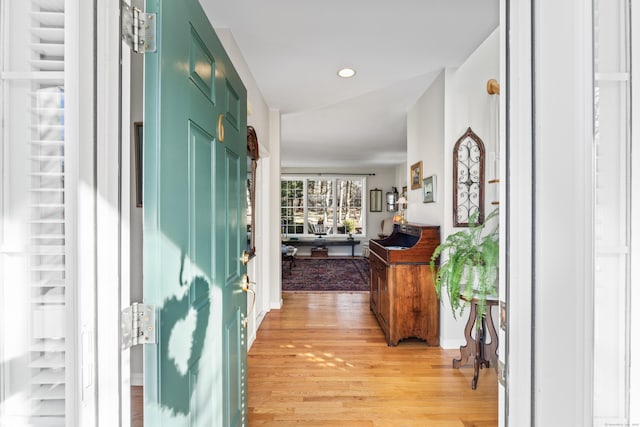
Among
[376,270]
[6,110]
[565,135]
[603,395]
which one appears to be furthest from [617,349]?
[376,270]

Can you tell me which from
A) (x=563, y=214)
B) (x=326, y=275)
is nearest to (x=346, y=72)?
(x=563, y=214)

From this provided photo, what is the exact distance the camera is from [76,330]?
680 millimetres

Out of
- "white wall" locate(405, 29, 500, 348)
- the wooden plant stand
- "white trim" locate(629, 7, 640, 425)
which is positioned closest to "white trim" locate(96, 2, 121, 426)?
"white trim" locate(629, 7, 640, 425)

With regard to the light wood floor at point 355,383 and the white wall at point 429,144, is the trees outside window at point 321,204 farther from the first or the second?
the light wood floor at point 355,383

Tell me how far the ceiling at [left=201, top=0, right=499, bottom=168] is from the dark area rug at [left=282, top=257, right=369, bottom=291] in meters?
2.75

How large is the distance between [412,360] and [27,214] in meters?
2.76

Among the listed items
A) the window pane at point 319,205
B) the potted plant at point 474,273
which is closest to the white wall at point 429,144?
the potted plant at point 474,273

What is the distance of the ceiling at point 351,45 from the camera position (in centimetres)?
207

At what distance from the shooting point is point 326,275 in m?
6.34

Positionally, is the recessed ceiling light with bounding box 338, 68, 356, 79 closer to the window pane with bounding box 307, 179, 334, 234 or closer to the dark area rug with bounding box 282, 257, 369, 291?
the dark area rug with bounding box 282, 257, 369, 291

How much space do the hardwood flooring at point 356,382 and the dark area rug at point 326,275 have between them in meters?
1.78

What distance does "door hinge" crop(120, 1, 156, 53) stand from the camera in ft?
2.59

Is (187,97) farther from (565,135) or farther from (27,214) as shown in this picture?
(565,135)

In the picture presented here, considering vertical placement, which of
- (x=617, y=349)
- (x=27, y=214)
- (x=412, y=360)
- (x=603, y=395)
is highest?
(x=27, y=214)
